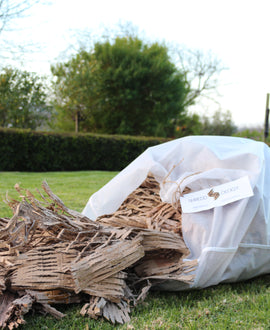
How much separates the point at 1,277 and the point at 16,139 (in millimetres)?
8046

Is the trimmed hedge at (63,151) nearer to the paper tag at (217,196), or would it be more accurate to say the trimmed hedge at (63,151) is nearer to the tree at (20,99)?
the tree at (20,99)

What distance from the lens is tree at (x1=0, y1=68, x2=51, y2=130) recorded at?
13414 mm

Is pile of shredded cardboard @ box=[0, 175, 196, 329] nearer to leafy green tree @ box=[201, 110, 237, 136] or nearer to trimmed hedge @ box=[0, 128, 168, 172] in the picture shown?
trimmed hedge @ box=[0, 128, 168, 172]

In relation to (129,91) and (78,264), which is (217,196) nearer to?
(78,264)

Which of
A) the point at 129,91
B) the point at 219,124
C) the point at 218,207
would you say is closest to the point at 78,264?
the point at 218,207

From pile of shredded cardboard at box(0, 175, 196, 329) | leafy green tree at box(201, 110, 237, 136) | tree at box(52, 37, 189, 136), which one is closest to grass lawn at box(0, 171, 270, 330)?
pile of shredded cardboard at box(0, 175, 196, 329)

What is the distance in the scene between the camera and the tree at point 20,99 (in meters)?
13.4

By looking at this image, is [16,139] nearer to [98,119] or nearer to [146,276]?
[146,276]

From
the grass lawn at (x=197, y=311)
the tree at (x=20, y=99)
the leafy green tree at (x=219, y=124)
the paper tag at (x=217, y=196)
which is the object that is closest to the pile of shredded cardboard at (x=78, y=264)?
the grass lawn at (x=197, y=311)

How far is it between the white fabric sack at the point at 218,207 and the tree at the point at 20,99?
39.2 ft

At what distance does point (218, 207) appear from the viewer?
1985 mm

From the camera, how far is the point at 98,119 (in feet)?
65.6

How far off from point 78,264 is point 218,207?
87cm

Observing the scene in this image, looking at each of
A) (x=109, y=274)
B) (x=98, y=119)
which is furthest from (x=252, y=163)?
(x=98, y=119)
